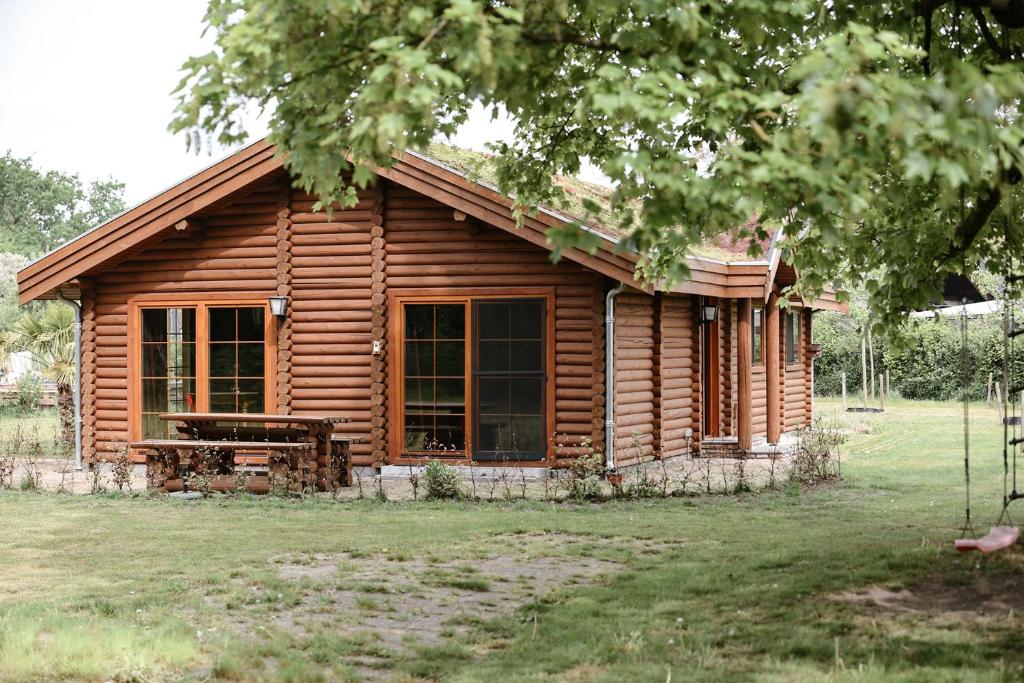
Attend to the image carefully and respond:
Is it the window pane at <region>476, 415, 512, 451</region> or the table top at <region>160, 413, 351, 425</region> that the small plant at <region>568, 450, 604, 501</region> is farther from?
the table top at <region>160, 413, 351, 425</region>

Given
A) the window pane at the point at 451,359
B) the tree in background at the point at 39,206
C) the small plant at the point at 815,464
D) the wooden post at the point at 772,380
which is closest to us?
the small plant at the point at 815,464

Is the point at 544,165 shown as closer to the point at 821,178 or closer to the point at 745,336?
the point at 821,178

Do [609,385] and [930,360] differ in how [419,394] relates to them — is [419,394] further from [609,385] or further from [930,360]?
[930,360]

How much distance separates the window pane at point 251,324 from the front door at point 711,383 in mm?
6669

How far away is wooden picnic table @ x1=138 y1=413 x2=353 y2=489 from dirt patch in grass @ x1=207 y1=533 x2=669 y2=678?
3649mm

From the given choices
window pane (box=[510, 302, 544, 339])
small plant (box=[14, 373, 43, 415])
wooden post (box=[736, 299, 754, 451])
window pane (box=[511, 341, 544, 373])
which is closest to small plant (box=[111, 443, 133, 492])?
window pane (box=[511, 341, 544, 373])

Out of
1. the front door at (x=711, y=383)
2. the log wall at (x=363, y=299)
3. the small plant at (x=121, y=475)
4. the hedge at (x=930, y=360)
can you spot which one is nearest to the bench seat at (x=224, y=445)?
the small plant at (x=121, y=475)

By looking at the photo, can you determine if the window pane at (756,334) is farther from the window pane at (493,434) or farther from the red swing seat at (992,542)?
the red swing seat at (992,542)

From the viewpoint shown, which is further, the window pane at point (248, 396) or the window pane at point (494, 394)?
the window pane at point (248, 396)

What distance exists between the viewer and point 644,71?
5277mm

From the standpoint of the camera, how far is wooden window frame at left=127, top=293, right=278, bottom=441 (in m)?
14.8

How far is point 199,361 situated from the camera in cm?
1494

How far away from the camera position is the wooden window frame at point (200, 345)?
48.4 ft

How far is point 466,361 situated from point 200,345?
3.71 m
